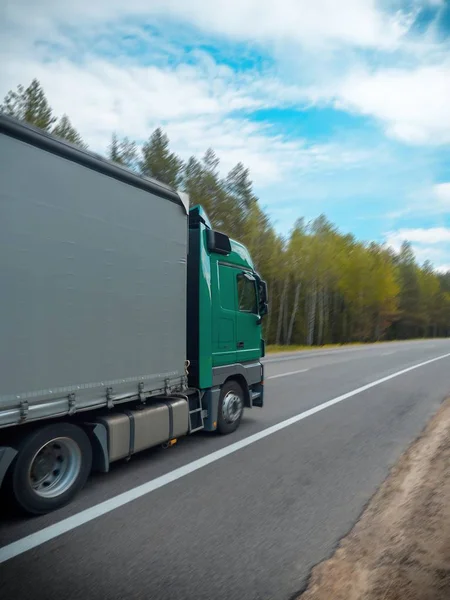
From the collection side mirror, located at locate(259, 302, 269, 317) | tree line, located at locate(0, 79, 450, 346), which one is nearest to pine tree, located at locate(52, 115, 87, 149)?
tree line, located at locate(0, 79, 450, 346)

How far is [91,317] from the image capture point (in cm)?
462

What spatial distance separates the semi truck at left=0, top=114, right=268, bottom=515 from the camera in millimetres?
3928

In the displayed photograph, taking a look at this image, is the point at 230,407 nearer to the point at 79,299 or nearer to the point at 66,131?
the point at 79,299

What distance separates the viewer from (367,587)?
3.11 m

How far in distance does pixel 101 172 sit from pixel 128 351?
1.83 metres

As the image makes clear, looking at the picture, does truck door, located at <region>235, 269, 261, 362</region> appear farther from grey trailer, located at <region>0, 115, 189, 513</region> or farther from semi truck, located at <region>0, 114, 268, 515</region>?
grey trailer, located at <region>0, 115, 189, 513</region>

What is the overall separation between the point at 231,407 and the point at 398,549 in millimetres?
3933

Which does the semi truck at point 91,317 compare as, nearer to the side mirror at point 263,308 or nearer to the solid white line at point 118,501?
the solid white line at point 118,501

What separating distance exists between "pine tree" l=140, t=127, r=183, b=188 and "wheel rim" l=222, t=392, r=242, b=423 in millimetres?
25487

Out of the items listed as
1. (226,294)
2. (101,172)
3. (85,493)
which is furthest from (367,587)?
(226,294)

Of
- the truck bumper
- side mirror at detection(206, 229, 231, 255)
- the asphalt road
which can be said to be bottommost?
the asphalt road

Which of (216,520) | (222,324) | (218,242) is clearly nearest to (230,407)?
(222,324)

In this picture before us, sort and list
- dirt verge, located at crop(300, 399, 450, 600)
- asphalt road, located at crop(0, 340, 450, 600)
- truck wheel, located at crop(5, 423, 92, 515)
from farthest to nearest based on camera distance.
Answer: truck wheel, located at crop(5, 423, 92, 515), asphalt road, located at crop(0, 340, 450, 600), dirt verge, located at crop(300, 399, 450, 600)

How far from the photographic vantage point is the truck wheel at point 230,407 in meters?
7.11
